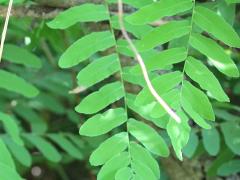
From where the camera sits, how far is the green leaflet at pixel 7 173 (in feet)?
3.80

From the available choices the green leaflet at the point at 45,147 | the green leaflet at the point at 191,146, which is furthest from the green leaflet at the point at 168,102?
the green leaflet at the point at 45,147

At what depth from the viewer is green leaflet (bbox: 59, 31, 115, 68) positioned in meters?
1.25

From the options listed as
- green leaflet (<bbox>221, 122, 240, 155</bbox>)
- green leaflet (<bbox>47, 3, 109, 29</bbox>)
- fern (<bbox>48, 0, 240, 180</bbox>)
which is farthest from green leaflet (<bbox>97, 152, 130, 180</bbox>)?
green leaflet (<bbox>221, 122, 240, 155</bbox>)

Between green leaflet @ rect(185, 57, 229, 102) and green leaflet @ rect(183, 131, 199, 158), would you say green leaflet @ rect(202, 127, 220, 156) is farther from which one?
green leaflet @ rect(185, 57, 229, 102)

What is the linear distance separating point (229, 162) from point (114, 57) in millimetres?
595

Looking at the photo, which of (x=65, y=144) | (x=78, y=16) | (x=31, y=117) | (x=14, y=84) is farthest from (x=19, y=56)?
(x=31, y=117)

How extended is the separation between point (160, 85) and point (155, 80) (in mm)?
14

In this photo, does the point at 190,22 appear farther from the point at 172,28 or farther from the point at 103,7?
the point at 103,7

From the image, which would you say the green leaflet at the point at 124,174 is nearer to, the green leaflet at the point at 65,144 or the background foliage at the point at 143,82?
the background foliage at the point at 143,82

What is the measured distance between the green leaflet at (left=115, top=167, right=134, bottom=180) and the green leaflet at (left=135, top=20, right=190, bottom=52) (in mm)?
238

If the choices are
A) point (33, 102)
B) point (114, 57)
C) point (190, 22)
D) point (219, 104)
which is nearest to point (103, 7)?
point (114, 57)

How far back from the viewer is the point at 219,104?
1802mm

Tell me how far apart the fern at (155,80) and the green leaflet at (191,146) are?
0.40m

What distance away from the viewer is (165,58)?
1168 millimetres
